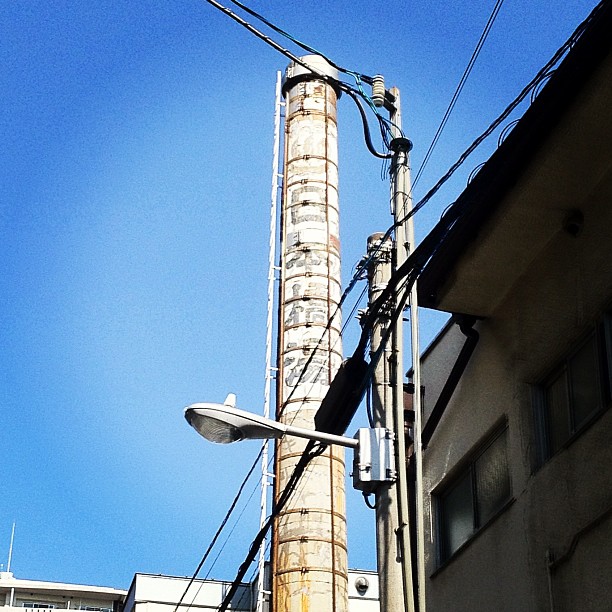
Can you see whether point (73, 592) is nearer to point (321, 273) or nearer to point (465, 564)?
point (321, 273)

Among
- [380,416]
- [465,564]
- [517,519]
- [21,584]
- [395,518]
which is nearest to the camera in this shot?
[395,518]

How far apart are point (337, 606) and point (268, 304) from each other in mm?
6816

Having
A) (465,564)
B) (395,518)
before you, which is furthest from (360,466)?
(465,564)

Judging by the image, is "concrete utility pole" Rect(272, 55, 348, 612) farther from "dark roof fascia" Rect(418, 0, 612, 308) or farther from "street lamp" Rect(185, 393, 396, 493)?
"street lamp" Rect(185, 393, 396, 493)

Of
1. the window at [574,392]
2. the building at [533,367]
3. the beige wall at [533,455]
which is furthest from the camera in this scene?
the window at [574,392]

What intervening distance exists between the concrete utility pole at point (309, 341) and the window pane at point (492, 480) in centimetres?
650

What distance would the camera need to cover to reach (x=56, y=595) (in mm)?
60719

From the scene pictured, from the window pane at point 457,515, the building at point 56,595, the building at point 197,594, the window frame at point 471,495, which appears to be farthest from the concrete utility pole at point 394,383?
the building at point 56,595

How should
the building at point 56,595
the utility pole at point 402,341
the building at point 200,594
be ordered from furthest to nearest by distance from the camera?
1. the building at point 56,595
2. the building at point 200,594
3. the utility pole at point 402,341

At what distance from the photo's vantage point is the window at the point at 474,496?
11375 mm

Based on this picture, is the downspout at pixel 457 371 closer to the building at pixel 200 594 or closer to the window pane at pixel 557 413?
the window pane at pixel 557 413

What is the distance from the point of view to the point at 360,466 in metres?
9.09

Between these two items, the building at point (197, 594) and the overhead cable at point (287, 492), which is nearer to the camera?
the overhead cable at point (287, 492)

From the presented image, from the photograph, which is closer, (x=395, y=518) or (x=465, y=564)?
(x=395, y=518)
